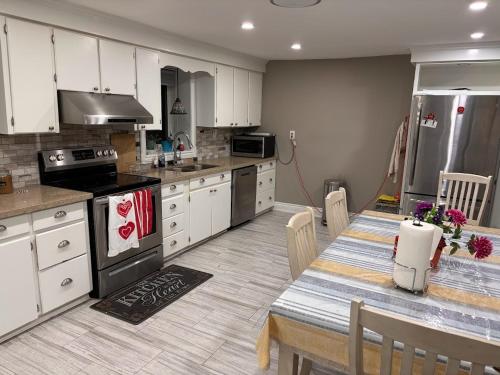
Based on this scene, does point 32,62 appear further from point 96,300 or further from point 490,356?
point 490,356

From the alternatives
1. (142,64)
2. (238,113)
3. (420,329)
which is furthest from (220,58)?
(420,329)

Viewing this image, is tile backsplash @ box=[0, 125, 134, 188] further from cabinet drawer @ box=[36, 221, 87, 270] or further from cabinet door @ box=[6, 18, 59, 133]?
cabinet drawer @ box=[36, 221, 87, 270]

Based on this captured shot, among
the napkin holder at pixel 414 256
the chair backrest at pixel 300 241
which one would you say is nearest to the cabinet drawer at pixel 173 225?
the chair backrest at pixel 300 241

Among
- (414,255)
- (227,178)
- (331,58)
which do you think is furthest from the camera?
(331,58)

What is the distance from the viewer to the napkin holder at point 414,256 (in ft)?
4.90

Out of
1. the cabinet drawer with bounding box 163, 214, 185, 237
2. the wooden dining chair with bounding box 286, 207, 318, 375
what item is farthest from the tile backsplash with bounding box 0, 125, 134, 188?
the wooden dining chair with bounding box 286, 207, 318, 375

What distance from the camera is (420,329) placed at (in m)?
0.95

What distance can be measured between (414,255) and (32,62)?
108 inches

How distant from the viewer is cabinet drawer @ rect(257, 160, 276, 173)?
5.10 m

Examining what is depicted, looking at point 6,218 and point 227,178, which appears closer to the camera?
point 6,218

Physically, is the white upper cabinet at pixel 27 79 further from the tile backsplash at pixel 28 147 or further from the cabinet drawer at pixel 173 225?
the cabinet drawer at pixel 173 225

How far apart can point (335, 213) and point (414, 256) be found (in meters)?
1.00

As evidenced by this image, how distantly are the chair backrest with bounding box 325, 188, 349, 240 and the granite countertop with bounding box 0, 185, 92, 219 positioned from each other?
68.5 inches

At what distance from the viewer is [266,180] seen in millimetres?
5352
